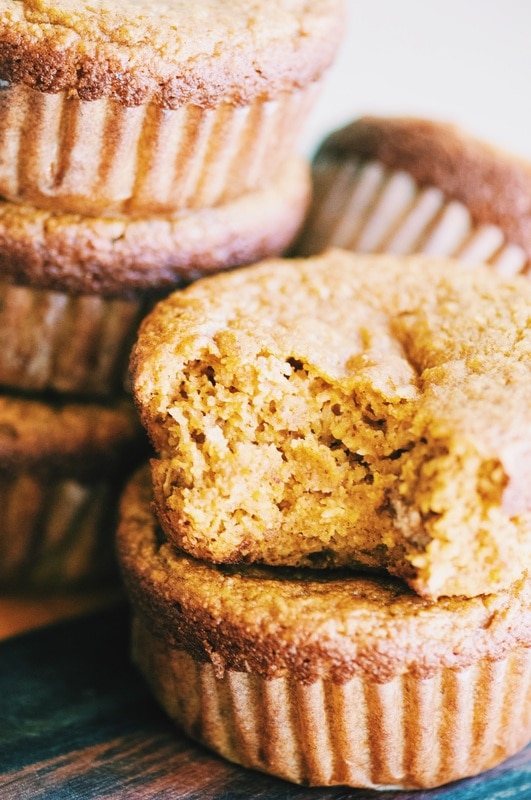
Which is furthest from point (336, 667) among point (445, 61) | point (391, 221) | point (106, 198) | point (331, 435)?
point (445, 61)

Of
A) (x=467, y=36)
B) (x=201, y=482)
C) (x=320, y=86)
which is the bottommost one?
(x=201, y=482)

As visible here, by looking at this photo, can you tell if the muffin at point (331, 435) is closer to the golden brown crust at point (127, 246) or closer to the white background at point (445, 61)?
the golden brown crust at point (127, 246)

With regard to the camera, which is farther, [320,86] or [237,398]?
[320,86]

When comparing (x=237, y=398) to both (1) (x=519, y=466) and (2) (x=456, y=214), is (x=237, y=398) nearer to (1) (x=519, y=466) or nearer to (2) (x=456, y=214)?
(1) (x=519, y=466)

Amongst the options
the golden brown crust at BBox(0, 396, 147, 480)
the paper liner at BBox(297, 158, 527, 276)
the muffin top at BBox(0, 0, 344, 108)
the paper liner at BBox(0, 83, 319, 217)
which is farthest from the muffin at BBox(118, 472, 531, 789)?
the paper liner at BBox(297, 158, 527, 276)

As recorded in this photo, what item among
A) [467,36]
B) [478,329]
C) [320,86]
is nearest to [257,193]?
[320,86]

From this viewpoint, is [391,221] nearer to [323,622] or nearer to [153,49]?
[153,49]

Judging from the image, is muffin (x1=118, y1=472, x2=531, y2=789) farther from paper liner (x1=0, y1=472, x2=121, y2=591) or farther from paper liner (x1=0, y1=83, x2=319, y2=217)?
paper liner (x1=0, y1=83, x2=319, y2=217)
